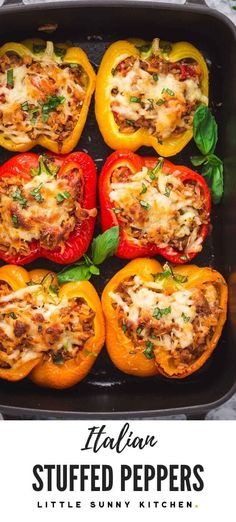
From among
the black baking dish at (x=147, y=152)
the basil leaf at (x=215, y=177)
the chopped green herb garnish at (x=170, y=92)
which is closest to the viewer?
Result: the black baking dish at (x=147, y=152)

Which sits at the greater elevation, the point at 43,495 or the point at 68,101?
the point at 68,101

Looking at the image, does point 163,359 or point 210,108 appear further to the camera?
point 210,108

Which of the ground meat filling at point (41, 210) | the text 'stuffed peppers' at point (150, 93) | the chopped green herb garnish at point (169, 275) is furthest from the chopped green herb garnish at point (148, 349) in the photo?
the text 'stuffed peppers' at point (150, 93)

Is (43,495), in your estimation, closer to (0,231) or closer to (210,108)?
(0,231)

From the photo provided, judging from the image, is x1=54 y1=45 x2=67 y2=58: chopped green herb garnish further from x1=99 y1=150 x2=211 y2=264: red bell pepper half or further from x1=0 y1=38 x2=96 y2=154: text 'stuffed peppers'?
x1=99 y1=150 x2=211 y2=264: red bell pepper half

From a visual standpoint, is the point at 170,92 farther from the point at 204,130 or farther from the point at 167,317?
the point at 167,317

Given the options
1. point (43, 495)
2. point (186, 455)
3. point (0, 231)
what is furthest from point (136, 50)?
point (43, 495)

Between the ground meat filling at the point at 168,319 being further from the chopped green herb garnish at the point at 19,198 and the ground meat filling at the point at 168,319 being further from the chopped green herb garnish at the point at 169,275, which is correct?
the chopped green herb garnish at the point at 19,198
